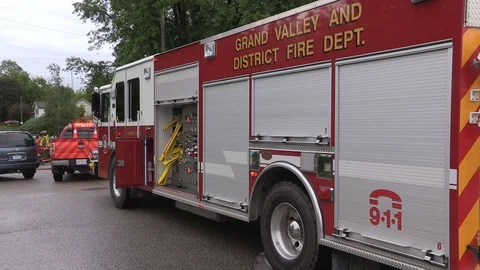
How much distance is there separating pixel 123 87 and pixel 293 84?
5422 millimetres

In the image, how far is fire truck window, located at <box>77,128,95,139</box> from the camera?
15852mm

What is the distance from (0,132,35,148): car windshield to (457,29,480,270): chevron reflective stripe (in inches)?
624

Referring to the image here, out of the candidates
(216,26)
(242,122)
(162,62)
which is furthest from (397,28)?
(216,26)

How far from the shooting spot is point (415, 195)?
3.39m

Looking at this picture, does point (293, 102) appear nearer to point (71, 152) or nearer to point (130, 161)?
point (130, 161)

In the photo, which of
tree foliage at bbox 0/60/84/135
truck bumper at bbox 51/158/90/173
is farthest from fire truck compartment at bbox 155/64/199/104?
tree foliage at bbox 0/60/84/135

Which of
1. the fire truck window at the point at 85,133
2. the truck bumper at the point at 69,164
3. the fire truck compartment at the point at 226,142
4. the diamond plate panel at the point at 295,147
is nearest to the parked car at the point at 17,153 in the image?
the truck bumper at the point at 69,164

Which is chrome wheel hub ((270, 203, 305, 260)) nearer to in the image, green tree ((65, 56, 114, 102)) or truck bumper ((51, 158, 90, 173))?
truck bumper ((51, 158, 90, 173))

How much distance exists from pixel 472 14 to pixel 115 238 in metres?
5.71

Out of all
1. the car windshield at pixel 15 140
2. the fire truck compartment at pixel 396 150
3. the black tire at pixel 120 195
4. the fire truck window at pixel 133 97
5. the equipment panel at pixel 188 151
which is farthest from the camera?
the car windshield at pixel 15 140

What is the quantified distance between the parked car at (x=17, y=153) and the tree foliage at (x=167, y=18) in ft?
16.1

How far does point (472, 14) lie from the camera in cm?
312

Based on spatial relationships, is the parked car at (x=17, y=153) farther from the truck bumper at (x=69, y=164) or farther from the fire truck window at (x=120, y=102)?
the fire truck window at (x=120, y=102)

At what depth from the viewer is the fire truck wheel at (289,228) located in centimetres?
436
